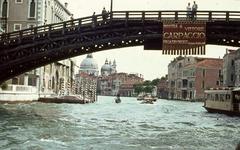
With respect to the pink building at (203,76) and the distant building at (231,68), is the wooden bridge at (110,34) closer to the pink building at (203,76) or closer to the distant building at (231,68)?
the distant building at (231,68)

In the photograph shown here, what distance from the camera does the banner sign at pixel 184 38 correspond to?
29547 mm

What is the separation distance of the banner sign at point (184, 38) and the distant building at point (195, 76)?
6643cm

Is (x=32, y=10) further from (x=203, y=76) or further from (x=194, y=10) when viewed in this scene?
(x=203, y=76)

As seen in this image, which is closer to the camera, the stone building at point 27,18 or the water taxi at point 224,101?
the water taxi at point 224,101

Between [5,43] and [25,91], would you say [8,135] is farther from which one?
[25,91]

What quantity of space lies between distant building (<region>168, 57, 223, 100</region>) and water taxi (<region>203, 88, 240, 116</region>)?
4893 centimetres

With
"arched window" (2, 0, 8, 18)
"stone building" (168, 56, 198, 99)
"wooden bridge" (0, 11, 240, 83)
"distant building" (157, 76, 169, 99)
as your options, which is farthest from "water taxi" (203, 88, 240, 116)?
"distant building" (157, 76, 169, 99)

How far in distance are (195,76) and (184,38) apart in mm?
78157

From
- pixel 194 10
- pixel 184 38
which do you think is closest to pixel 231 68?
pixel 184 38

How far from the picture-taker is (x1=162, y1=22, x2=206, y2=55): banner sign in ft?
96.9

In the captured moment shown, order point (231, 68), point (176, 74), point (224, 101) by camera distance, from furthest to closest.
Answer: point (176, 74) → point (231, 68) → point (224, 101)

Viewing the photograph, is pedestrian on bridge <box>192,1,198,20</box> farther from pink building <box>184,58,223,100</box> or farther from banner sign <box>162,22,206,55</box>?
pink building <box>184,58,223,100</box>

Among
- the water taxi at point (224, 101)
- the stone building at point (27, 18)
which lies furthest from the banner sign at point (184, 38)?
the stone building at point (27, 18)

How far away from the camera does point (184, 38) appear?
30156 mm
